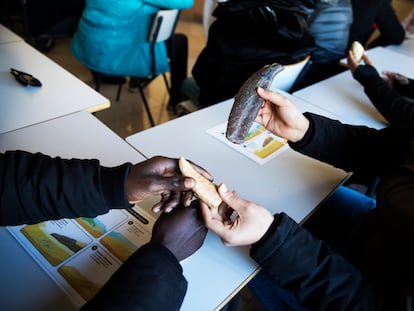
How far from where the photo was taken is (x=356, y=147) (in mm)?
1034

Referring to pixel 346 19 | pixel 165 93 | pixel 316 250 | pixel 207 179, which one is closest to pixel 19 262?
pixel 207 179

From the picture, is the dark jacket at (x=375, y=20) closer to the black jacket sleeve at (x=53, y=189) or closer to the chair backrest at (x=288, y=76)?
the chair backrest at (x=288, y=76)

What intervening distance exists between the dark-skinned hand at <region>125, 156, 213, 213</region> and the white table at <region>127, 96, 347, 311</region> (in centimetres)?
13

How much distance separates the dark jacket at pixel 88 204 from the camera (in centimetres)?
56

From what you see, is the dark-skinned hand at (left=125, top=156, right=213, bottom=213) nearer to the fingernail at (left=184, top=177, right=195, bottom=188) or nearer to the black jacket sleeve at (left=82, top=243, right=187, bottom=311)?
the fingernail at (left=184, top=177, right=195, bottom=188)

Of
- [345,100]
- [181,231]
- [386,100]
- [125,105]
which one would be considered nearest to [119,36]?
[125,105]

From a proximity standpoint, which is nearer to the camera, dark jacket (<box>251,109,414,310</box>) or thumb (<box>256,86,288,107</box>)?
dark jacket (<box>251,109,414,310</box>)

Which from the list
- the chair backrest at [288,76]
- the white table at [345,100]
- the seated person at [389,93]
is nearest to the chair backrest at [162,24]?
the chair backrest at [288,76]

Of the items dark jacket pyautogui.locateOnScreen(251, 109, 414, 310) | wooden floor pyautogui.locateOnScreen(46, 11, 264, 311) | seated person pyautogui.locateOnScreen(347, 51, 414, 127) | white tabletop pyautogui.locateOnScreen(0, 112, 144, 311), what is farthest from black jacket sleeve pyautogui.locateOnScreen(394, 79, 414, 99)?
wooden floor pyautogui.locateOnScreen(46, 11, 264, 311)

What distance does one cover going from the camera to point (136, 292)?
0.55 m

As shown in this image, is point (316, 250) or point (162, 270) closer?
point (162, 270)

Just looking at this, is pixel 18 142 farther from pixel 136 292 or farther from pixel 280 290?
pixel 280 290

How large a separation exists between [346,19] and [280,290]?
164cm

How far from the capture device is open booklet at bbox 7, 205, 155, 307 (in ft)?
2.17
